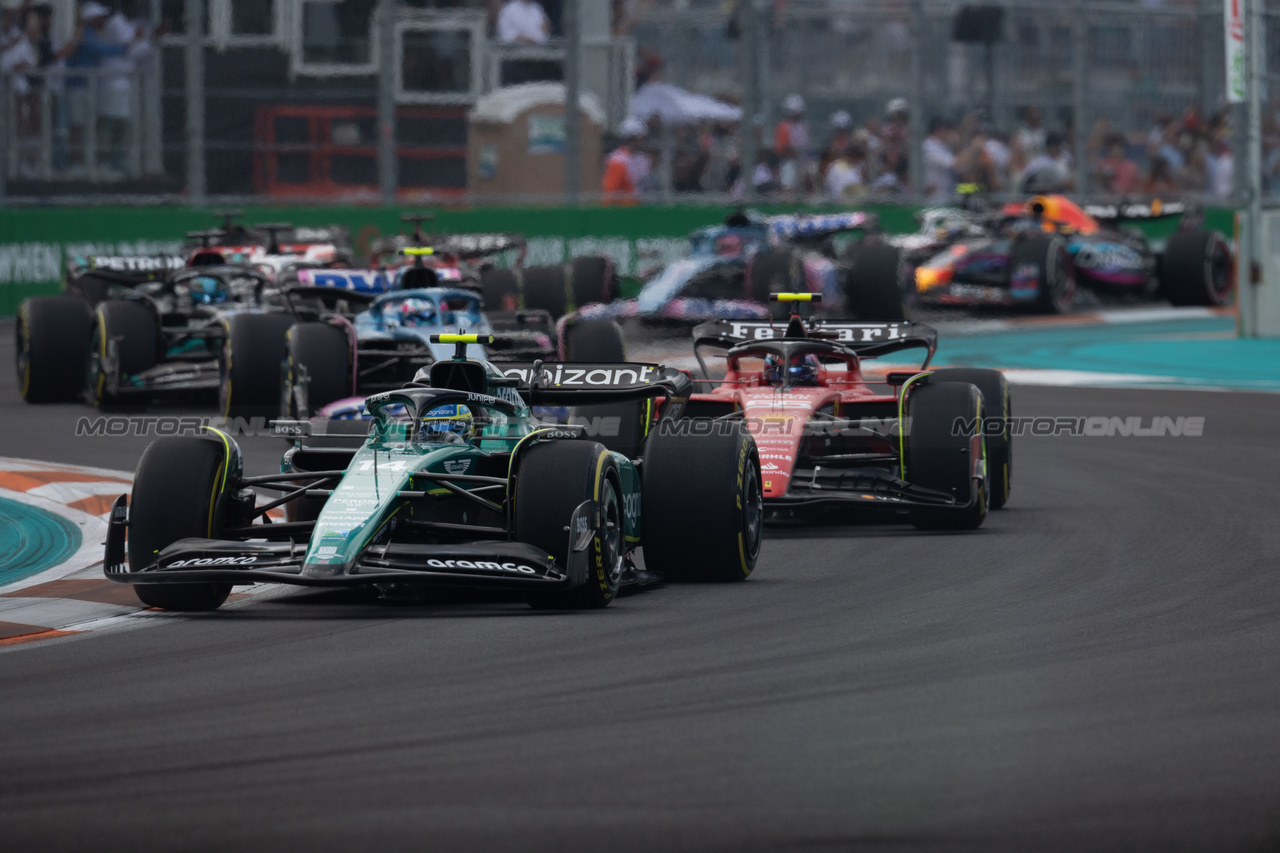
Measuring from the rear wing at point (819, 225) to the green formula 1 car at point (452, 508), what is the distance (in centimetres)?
1654

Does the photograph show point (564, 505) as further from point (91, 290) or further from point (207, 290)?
point (91, 290)

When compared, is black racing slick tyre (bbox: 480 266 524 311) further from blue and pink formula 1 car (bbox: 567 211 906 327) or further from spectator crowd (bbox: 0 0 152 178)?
spectator crowd (bbox: 0 0 152 178)

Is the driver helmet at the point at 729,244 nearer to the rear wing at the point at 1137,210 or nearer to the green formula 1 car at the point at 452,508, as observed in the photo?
the rear wing at the point at 1137,210

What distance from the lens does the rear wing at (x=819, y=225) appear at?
2541cm

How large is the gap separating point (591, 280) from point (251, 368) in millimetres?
8668

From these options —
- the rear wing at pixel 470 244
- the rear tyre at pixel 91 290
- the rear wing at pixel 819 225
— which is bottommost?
the rear tyre at pixel 91 290

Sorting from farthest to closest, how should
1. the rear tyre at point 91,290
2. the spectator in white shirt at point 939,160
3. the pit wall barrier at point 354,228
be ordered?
the spectator in white shirt at point 939,160 < the pit wall barrier at point 354,228 < the rear tyre at point 91,290

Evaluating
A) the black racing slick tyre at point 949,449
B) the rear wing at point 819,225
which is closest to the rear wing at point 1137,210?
the rear wing at point 819,225

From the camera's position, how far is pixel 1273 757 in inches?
216

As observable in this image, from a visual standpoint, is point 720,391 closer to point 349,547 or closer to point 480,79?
point 349,547

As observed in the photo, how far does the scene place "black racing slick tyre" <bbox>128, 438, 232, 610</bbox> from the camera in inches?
320

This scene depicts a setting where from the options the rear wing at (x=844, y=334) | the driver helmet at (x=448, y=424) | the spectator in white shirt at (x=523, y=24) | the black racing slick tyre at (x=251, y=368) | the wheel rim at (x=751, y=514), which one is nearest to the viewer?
the driver helmet at (x=448, y=424)

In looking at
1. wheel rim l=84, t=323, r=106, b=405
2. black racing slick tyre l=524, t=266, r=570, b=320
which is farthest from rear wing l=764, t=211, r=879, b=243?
wheel rim l=84, t=323, r=106, b=405

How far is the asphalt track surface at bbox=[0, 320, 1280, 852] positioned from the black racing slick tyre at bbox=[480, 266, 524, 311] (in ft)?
39.2
